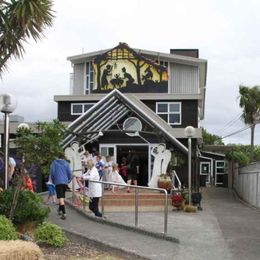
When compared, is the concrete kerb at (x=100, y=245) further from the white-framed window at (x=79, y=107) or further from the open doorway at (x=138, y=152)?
the white-framed window at (x=79, y=107)

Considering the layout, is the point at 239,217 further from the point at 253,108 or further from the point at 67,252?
the point at 253,108

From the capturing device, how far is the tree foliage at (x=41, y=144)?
10664mm

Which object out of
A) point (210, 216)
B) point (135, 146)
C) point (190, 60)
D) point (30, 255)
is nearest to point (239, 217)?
point (210, 216)

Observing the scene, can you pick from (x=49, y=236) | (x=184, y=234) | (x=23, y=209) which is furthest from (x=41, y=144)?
(x=184, y=234)

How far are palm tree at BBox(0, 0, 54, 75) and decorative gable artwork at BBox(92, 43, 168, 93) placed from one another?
1977 centimetres

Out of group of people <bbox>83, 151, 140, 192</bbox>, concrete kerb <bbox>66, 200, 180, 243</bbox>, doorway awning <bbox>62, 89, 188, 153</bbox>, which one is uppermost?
doorway awning <bbox>62, 89, 188, 153</bbox>

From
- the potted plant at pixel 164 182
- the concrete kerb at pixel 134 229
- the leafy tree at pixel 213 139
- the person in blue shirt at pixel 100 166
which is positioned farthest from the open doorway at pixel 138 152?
the leafy tree at pixel 213 139

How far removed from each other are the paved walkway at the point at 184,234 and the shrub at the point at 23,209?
85cm

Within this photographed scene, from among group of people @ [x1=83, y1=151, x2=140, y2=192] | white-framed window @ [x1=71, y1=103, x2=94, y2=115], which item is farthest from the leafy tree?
group of people @ [x1=83, y1=151, x2=140, y2=192]

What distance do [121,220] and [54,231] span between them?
14.6 feet

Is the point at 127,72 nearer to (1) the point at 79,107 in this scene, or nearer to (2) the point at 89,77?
(1) the point at 79,107

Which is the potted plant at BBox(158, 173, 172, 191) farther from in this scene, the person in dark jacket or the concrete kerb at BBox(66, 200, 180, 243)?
the person in dark jacket

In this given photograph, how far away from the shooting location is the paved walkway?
1031cm

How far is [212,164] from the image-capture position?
51344 mm
